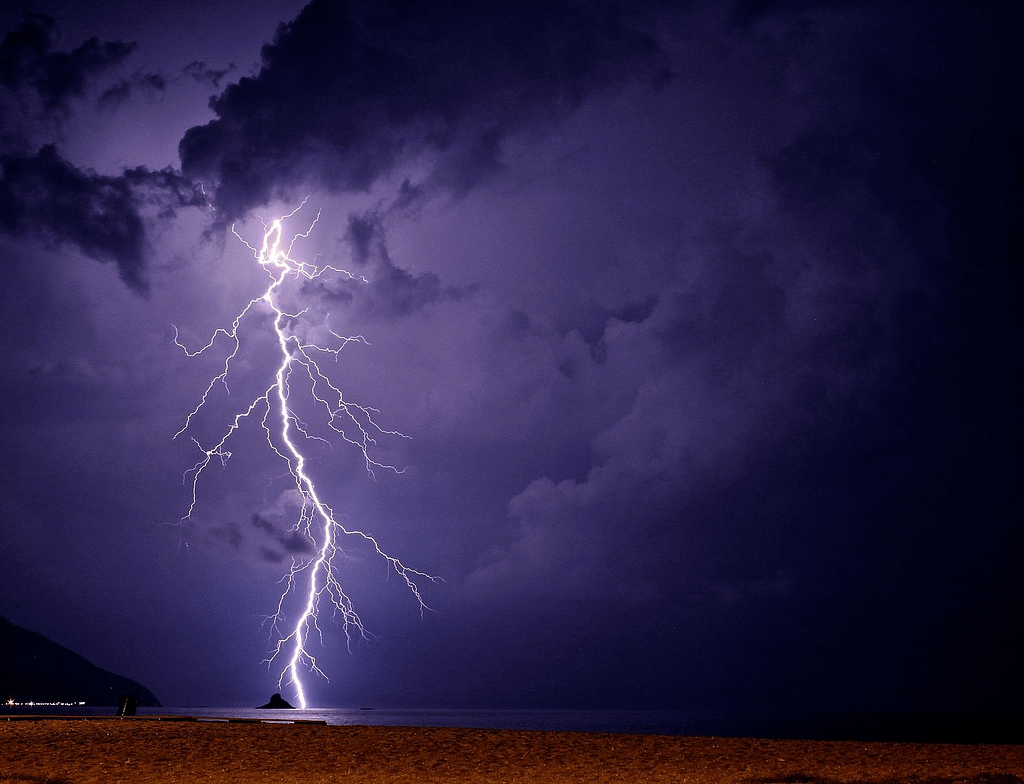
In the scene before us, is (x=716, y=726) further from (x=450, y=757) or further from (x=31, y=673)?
(x=31, y=673)

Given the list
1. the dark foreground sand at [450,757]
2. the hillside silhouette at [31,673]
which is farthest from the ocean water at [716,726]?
the hillside silhouette at [31,673]

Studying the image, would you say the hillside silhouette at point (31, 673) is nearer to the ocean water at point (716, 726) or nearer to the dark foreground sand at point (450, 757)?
the ocean water at point (716, 726)

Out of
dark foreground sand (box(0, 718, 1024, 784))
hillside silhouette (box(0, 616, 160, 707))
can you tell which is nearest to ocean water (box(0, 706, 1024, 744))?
dark foreground sand (box(0, 718, 1024, 784))

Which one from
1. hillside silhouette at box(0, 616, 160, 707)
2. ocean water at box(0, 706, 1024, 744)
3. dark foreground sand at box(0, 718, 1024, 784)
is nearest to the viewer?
dark foreground sand at box(0, 718, 1024, 784)

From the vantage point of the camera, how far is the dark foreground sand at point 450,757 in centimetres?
1152

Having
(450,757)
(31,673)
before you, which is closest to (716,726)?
(450,757)

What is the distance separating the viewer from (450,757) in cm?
1304

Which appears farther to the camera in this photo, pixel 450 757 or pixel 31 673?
pixel 31 673

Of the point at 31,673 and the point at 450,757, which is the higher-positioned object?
the point at 31,673

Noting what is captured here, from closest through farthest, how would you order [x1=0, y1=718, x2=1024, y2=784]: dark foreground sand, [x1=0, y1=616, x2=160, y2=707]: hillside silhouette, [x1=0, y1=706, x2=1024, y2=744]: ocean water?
[x1=0, y1=718, x2=1024, y2=784]: dark foreground sand
[x1=0, y1=706, x2=1024, y2=744]: ocean water
[x1=0, y1=616, x2=160, y2=707]: hillside silhouette

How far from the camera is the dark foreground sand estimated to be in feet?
37.8

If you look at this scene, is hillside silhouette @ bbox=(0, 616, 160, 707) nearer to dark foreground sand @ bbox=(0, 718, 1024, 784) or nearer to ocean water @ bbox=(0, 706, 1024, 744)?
ocean water @ bbox=(0, 706, 1024, 744)

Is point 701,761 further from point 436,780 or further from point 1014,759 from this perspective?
point 1014,759

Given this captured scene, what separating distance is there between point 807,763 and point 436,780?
6049 millimetres
